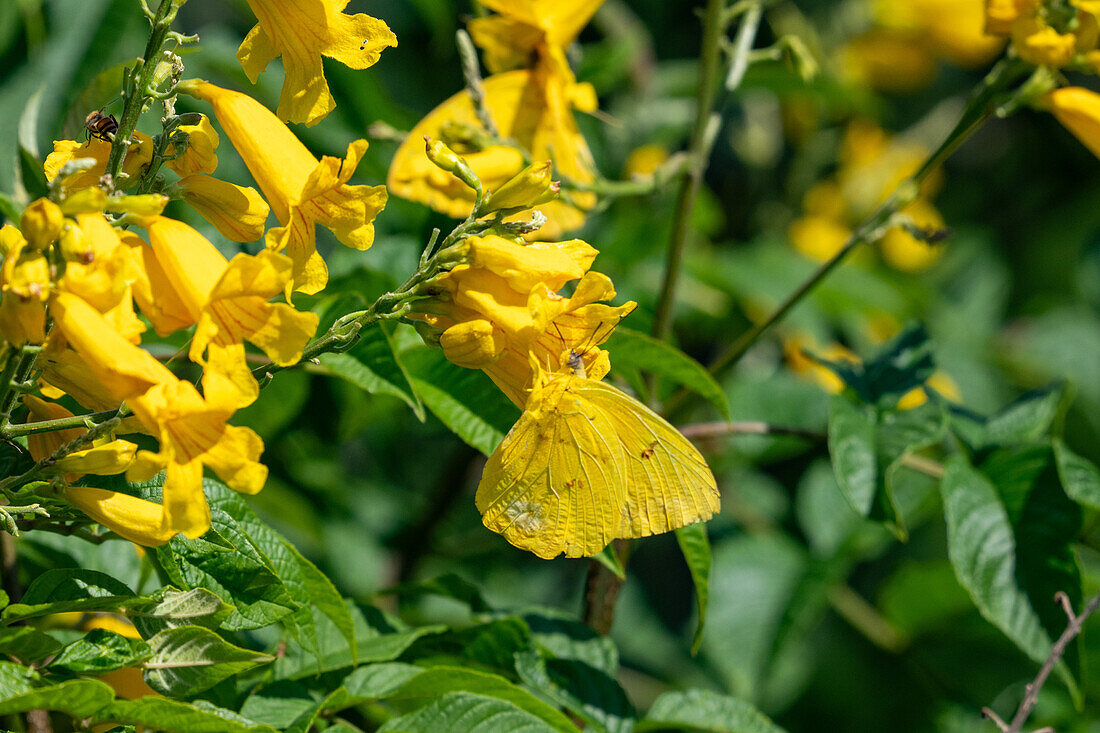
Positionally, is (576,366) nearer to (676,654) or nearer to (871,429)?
(871,429)

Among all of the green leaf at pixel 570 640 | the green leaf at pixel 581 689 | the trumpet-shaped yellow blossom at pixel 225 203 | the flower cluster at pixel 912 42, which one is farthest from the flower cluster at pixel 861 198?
the trumpet-shaped yellow blossom at pixel 225 203

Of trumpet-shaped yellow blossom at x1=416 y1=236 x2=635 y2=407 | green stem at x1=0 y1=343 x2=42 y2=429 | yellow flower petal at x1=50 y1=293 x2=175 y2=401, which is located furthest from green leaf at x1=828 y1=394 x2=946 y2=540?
green stem at x1=0 y1=343 x2=42 y2=429

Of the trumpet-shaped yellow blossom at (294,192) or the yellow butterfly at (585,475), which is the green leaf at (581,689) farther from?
the trumpet-shaped yellow blossom at (294,192)

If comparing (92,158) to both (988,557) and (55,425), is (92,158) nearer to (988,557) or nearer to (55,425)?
(55,425)

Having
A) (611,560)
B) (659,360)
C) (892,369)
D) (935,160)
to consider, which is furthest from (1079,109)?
(611,560)

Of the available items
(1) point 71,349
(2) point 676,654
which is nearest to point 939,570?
(2) point 676,654

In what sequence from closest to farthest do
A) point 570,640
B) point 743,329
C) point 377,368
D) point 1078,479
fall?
point 377,368
point 570,640
point 1078,479
point 743,329
